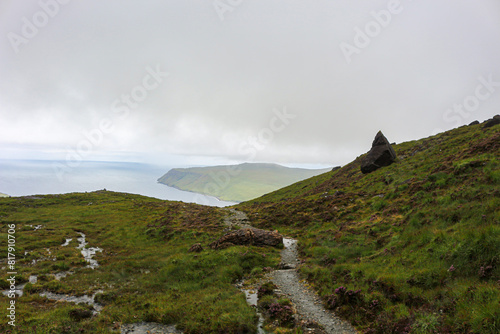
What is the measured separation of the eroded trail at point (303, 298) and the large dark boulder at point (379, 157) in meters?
38.8

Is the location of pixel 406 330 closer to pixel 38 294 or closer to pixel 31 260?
pixel 38 294

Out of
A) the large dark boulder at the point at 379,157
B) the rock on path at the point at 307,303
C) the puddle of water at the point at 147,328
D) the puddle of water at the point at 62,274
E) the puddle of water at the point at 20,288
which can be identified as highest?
the large dark boulder at the point at 379,157

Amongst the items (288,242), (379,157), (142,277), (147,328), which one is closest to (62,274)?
(142,277)

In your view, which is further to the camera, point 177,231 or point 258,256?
point 177,231

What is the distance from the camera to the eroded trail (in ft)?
36.1

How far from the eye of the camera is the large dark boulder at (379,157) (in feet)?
168

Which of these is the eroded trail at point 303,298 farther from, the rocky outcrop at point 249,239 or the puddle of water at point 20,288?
the puddle of water at point 20,288

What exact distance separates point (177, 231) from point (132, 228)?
41.2 ft

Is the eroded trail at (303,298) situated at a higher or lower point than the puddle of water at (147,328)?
lower

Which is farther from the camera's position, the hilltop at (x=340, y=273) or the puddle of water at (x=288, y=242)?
the puddle of water at (x=288, y=242)

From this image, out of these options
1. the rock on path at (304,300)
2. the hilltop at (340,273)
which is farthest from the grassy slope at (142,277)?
the rock on path at (304,300)

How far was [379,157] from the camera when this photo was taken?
169 feet

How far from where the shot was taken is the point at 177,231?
126ft

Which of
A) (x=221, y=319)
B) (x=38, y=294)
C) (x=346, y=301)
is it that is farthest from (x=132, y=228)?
(x=346, y=301)
